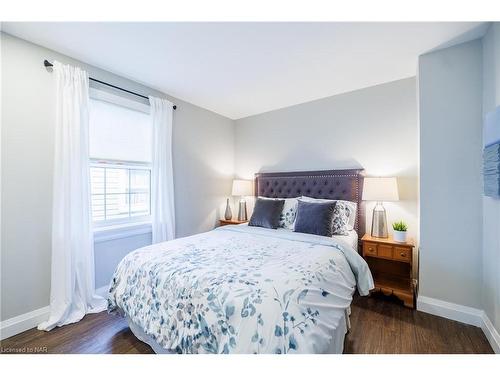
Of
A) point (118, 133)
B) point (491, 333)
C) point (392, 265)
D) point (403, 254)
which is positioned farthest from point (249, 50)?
point (491, 333)

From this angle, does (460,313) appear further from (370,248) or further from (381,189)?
(381,189)

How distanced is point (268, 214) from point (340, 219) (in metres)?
0.84

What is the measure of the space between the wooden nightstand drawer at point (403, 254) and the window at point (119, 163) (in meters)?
2.86

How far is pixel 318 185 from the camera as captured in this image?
9.67 ft

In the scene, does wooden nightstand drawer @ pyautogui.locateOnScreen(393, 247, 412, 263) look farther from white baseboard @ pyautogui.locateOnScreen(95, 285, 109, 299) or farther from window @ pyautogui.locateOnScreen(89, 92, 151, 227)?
white baseboard @ pyautogui.locateOnScreen(95, 285, 109, 299)

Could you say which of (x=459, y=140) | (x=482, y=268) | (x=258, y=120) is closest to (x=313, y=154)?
(x=258, y=120)

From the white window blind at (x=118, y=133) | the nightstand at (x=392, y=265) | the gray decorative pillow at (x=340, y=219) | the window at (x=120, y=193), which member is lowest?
the nightstand at (x=392, y=265)

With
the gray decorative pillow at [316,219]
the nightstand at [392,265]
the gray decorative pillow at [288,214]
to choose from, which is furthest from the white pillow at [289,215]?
the nightstand at [392,265]

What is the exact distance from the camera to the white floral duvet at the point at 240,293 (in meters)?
1.01

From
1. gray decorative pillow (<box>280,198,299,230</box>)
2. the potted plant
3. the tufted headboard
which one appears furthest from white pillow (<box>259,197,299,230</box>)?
the potted plant

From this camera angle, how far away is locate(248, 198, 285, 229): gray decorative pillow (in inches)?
105

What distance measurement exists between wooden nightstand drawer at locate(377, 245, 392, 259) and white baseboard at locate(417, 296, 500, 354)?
A: 45 cm

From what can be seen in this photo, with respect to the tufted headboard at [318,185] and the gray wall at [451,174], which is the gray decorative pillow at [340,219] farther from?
the gray wall at [451,174]
